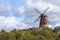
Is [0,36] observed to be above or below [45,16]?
below

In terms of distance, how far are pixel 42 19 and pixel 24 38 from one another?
5021cm

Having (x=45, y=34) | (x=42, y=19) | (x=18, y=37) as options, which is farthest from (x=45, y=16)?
(x=18, y=37)

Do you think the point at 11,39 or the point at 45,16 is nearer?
the point at 11,39

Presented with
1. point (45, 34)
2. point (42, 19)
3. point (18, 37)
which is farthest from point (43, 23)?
point (18, 37)

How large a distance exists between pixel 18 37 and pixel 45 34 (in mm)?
A: 12879

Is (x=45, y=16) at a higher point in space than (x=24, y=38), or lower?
higher

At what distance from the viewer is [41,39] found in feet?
267

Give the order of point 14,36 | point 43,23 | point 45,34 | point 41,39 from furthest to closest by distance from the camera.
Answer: point 43,23
point 45,34
point 14,36
point 41,39

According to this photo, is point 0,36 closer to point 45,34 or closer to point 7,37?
point 7,37

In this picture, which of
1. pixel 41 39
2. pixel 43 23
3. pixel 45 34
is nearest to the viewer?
pixel 41 39

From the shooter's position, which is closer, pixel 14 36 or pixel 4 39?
pixel 4 39

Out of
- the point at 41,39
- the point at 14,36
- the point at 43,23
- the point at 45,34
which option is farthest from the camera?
the point at 43,23

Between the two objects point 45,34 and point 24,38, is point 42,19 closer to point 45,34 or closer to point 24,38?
point 45,34

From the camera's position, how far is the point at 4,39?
83000mm
